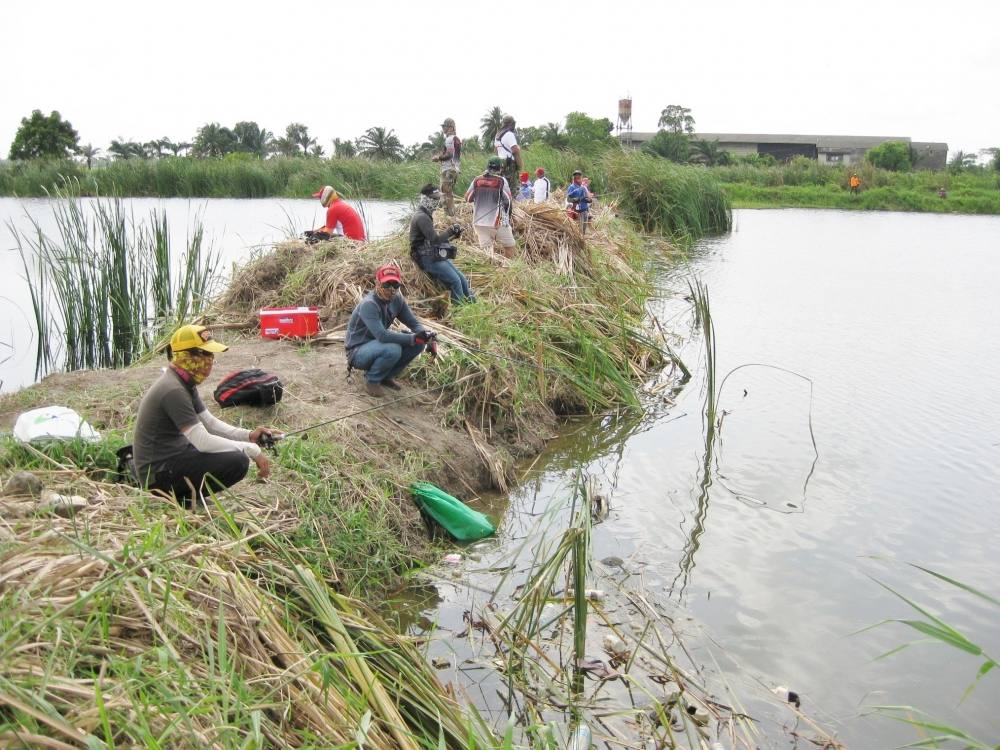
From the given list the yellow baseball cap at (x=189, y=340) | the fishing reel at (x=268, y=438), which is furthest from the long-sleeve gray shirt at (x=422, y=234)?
the yellow baseball cap at (x=189, y=340)

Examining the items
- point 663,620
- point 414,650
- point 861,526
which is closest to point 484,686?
point 414,650

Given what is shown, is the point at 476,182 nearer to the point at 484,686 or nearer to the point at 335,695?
the point at 484,686

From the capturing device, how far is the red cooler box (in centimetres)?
772

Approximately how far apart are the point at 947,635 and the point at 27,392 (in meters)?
5.93

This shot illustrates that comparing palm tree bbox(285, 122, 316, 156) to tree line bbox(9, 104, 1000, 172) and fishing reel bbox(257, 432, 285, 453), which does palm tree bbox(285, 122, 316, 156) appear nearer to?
tree line bbox(9, 104, 1000, 172)

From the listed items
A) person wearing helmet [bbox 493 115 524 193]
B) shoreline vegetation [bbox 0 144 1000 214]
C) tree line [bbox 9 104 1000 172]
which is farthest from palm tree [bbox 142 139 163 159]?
person wearing helmet [bbox 493 115 524 193]

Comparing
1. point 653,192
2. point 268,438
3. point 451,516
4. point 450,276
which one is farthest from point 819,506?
point 653,192

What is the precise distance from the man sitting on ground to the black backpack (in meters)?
2.99

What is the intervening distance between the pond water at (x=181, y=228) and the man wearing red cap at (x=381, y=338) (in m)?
3.20

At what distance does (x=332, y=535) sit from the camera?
15.0 ft

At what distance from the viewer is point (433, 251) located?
8297 mm

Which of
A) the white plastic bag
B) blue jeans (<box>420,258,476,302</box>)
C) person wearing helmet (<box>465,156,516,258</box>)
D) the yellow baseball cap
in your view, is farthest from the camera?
person wearing helmet (<box>465,156,516,258</box>)

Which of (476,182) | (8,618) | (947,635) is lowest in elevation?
(947,635)

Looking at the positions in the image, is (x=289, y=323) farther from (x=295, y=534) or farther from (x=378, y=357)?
(x=295, y=534)
